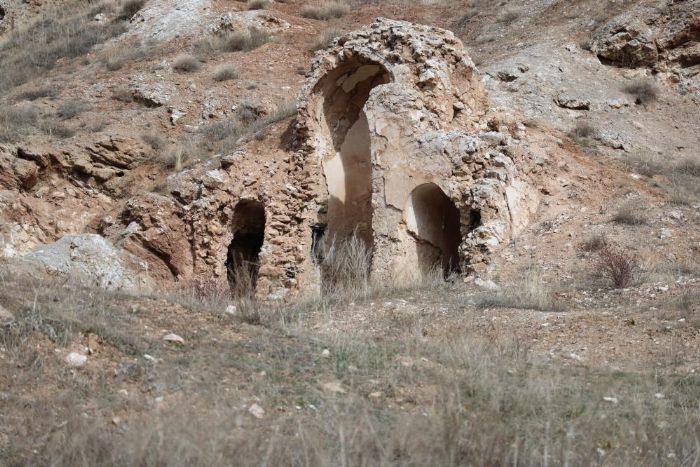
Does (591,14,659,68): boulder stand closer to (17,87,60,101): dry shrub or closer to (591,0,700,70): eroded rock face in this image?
(591,0,700,70): eroded rock face

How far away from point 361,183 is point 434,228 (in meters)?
1.93

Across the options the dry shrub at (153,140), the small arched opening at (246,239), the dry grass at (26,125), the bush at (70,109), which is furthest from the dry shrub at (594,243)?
the bush at (70,109)

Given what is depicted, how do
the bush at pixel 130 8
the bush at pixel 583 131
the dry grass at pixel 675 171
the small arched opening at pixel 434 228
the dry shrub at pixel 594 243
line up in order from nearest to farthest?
the dry shrub at pixel 594 243
the small arched opening at pixel 434 228
the dry grass at pixel 675 171
the bush at pixel 583 131
the bush at pixel 130 8

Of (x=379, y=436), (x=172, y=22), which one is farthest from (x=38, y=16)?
(x=379, y=436)

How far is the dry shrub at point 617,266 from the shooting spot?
1086cm

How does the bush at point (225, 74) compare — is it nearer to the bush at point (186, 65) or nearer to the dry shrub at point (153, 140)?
the bush at point (186, 65)

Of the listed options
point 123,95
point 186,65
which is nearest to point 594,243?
point 123,95

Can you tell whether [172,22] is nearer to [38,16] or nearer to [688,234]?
[38,16]

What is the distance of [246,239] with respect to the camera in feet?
55.4

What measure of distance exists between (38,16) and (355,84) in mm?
18709

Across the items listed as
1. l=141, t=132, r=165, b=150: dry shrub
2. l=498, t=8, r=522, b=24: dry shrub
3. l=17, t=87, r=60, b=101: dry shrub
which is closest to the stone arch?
l=141, t=132, r=165, b=150: dry shrub

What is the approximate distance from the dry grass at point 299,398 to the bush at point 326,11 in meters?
→ 18.7

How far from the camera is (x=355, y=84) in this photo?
635 inches

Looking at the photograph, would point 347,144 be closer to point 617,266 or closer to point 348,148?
point 348,148
